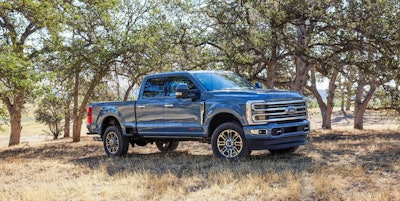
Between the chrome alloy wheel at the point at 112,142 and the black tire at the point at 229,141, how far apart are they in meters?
3.41

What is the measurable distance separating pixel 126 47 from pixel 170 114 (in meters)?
8.93

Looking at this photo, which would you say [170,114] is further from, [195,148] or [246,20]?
[246,20]

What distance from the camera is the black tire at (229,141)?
938 centimetres

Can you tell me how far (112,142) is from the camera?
480 inches

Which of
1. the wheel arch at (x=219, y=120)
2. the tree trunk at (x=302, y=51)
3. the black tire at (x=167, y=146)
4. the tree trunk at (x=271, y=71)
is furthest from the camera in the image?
the tree trunk at (x=271, y=71)

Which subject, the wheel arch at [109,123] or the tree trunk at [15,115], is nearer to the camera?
the wheel arch at [109,123]

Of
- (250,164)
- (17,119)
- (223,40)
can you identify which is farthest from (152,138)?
(17,119)

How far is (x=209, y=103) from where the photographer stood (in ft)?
32.5

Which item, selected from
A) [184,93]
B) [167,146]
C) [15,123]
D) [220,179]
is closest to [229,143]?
[184,93]

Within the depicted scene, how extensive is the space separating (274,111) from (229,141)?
1.12 metres

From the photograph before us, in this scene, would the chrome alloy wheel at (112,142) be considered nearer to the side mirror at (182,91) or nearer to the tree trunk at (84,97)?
the side mirror at (182,91)

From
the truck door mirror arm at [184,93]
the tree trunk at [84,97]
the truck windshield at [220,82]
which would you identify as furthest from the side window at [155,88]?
the tree trunk at [84,97]

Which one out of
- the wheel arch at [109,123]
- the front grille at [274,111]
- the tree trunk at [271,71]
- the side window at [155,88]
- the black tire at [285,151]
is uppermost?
the tree trunk at [271,71]

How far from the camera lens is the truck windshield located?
1041 centimetres
